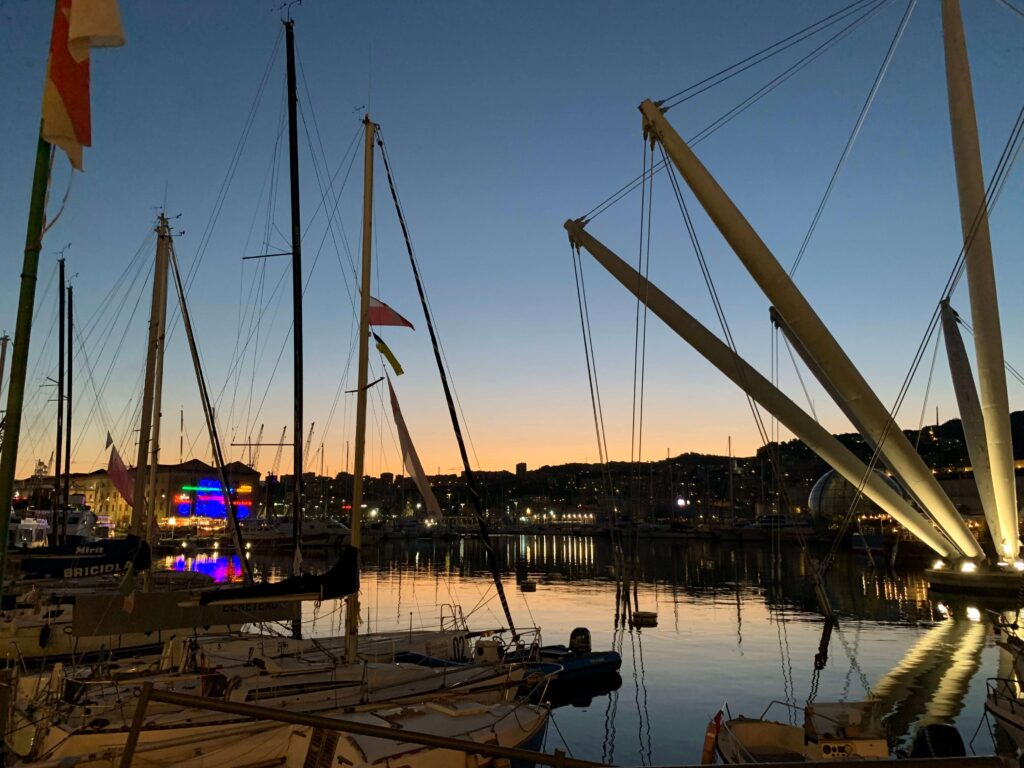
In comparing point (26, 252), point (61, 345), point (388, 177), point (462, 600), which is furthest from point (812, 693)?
point (61, 345)

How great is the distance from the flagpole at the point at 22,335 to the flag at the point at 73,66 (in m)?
0.21

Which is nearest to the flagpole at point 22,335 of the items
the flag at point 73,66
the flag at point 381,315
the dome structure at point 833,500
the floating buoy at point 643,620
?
the flag at point 73,66

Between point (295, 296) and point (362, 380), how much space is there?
5411 mm

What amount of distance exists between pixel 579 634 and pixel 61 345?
39.8 m

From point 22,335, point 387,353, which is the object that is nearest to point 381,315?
point 387,353

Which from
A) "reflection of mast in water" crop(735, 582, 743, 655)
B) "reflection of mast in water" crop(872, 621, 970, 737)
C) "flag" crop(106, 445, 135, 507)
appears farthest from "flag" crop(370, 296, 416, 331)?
"flag" crop(106, 445, 135, 507)

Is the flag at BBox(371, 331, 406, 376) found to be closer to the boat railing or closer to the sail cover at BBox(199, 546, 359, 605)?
the sail cover at BBox(199, 546, 359, 605)

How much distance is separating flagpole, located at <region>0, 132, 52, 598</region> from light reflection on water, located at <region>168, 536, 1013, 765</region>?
14.2 meters

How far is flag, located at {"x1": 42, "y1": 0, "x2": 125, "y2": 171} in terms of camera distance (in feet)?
20.4

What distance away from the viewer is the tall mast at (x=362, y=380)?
51.9ft

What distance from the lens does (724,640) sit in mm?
31141

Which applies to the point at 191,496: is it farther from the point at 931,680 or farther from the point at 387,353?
the point at 931,680

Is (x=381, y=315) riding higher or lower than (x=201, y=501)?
higher

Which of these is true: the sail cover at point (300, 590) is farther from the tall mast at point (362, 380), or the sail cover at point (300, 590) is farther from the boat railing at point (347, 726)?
the boat railing at point (347, 726)
